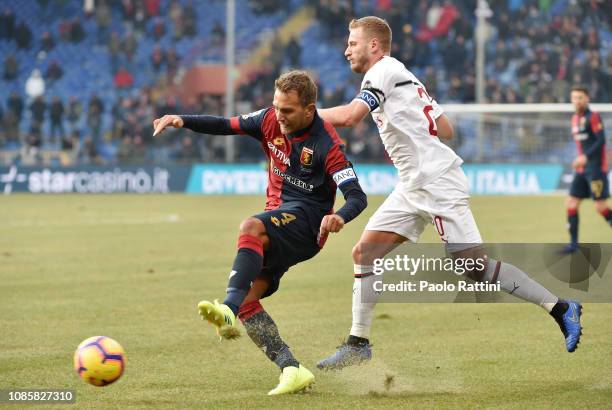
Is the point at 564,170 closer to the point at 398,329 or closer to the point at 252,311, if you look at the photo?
the point at 398,329

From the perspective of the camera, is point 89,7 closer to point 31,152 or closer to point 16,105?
point 16,105

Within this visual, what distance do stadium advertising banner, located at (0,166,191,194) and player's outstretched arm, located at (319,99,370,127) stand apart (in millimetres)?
25793

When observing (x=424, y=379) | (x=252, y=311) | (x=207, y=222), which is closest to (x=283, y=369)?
(x=252, y=311)

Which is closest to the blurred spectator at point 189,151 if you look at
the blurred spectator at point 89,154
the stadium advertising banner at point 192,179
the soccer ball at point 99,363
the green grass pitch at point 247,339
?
the stadium advertising banner at point 192,179

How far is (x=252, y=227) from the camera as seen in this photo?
6.05 meters

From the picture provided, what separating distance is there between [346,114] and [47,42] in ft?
109

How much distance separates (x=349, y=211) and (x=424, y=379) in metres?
1.23

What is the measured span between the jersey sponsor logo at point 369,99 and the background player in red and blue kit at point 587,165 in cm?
926

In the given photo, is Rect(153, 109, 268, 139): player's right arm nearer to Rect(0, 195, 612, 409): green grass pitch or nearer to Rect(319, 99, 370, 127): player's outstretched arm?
Rect(319, 99, 370, 127): player's outstretched arm

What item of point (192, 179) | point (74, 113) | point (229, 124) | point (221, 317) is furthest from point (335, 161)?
point (74, 113)

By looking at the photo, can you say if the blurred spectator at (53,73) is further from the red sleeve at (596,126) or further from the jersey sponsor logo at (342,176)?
the jersey sponsor logo at (342,176)

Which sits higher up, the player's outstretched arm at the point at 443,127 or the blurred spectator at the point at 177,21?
the blurred spectator at the point at 177,21

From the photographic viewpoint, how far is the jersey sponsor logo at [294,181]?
6.29m

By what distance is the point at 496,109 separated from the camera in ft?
99.8
